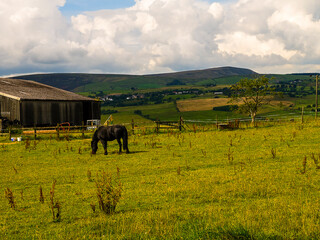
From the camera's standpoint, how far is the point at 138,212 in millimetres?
7844

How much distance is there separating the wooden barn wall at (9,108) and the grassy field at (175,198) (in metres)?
20.7

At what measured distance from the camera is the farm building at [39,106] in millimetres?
36875

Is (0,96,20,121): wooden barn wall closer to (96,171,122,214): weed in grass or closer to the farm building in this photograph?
the farm building

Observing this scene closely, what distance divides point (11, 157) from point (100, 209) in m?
14.2

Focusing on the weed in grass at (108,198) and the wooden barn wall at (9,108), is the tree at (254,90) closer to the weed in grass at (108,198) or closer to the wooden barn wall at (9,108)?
the wooden barn wall at (9,108)

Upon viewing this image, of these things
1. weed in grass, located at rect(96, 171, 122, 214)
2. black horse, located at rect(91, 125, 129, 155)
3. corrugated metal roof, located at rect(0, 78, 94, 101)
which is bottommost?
weed in grass, located at rect(96, 171, 122, 214)

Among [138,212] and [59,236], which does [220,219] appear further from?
[59,236]

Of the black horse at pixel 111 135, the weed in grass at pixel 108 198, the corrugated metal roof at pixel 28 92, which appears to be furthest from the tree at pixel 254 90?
the weed in grass at pixel 108 198

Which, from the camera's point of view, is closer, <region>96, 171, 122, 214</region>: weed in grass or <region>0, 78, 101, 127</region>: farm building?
<region>96, 171, 122, 214</region>: weed in grass

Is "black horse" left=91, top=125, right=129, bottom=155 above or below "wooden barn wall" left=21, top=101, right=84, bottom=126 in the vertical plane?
below

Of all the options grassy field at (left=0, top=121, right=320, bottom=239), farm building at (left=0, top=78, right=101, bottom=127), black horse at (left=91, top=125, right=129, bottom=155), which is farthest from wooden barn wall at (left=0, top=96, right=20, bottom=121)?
black horse at (left=91, top=125, right=129, bottom=155)

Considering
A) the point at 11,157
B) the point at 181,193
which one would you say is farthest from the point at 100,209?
the point at 11,157

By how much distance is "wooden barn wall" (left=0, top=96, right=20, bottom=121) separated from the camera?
36.7 meters

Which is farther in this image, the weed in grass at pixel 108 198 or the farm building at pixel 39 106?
the farm building at pixel 39 106
